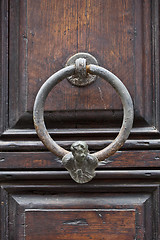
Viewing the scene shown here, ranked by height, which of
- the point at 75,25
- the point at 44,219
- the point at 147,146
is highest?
the point at 75,25

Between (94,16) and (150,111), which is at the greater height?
(94,16)

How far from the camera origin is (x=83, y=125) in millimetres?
581

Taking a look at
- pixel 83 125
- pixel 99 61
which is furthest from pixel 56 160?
pixel 99 61

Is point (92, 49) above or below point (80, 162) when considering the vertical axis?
above

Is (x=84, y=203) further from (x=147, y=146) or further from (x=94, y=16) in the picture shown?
(x=94, y=16)

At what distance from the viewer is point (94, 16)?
0.58 metres

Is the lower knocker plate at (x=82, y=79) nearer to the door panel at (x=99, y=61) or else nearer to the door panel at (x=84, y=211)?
the door panel at (x=99, y=61)

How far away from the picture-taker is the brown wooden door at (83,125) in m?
0.56

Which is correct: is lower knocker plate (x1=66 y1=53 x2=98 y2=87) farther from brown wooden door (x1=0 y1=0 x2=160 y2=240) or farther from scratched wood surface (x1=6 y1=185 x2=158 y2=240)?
scratched wood surface (x1=6 y1=185 x2=158 y2=240)

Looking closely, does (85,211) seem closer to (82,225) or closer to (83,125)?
(82,225)

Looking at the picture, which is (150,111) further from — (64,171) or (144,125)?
A: (64,171)

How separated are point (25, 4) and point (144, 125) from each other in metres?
0.31

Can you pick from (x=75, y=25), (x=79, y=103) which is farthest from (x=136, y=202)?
(x=75, y=25)

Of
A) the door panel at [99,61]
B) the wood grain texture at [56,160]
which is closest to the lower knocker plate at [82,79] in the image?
the door panel at [99,61]
